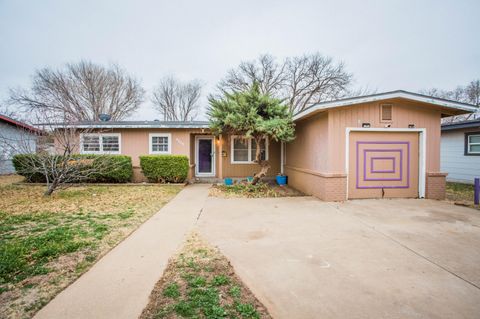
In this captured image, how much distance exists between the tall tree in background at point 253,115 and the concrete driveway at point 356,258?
3.10 meters

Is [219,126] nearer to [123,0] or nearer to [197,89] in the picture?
[123,0]

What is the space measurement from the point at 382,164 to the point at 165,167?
848cm

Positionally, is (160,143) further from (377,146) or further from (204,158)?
(377,146)

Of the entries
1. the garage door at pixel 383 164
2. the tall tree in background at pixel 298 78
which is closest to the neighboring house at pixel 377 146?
the garage door at pixel 383 164

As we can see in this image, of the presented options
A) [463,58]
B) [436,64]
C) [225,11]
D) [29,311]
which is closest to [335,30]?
[225,11]

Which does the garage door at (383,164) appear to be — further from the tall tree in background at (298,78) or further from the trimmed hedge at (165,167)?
the tall tree in background at (298,78)

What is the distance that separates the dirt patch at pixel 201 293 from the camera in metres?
1.93

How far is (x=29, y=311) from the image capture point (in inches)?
76.4

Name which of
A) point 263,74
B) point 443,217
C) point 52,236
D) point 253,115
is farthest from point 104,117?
point 263,74

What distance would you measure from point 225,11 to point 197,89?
14164mm

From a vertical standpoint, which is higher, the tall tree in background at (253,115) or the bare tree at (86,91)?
the bare tree at (86,91)

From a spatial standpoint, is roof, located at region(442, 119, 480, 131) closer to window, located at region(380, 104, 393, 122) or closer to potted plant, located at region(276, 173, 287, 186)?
window, located at region(380, 104, 393, 122)

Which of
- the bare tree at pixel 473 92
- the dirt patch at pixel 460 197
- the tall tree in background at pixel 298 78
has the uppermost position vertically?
the tall tree in background at pixel 298 78

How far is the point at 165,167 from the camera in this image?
31.7 feet
